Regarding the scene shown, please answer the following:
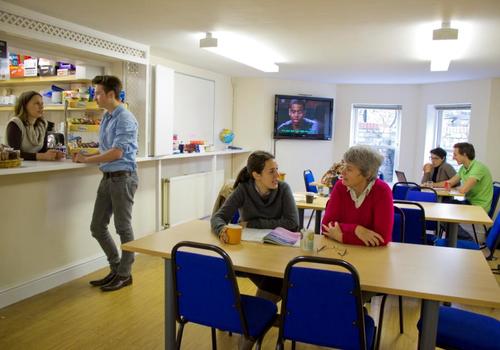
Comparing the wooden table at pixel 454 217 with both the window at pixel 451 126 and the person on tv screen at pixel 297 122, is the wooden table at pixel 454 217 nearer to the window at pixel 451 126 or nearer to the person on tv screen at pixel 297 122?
the window at pixel 451 126

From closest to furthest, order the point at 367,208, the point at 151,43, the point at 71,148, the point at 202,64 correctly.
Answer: the point at 367,208 < the point at 71,148 < the point at 151,43 < the point at 202,64

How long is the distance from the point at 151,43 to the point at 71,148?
1339 mm

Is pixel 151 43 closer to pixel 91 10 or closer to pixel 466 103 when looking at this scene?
pixel 91 10

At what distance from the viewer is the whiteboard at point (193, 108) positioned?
5.49m

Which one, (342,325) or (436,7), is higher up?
(436,7)

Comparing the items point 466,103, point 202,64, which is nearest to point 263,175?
point 202,64

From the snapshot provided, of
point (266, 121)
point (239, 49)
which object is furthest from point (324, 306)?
point (266, 121)

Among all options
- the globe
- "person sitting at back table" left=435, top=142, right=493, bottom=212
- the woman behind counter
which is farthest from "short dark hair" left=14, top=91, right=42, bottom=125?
"person sitting at back table" left=435, top=142, right=493, bottom=212

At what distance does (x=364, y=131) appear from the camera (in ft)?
24.7

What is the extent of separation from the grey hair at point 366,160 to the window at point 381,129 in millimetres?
5178

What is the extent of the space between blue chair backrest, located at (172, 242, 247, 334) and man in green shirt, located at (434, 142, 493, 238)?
3703 millimetres

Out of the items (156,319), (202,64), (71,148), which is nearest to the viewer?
(156,319)

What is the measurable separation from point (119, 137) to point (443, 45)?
9.75 feet

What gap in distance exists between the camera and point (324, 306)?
5.56ft
